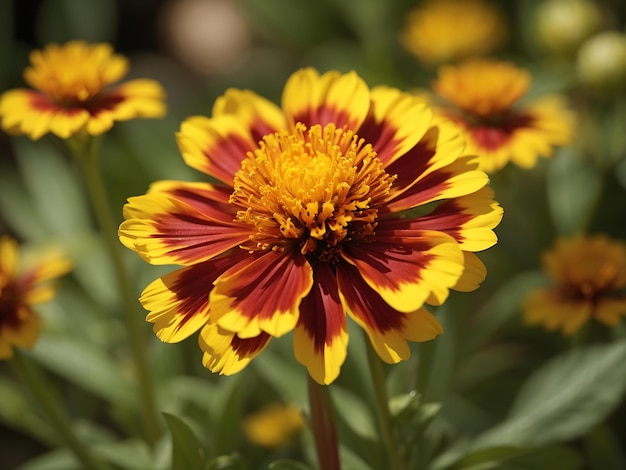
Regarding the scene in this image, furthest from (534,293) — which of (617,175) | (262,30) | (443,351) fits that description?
(262,30)

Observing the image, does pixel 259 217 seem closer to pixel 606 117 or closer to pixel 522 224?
pixel 522 224

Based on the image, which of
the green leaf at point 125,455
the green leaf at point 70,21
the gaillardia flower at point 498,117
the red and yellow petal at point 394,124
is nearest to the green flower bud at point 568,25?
the gaillardia flower at point 498,117

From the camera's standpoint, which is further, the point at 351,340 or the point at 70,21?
the point at 70,21

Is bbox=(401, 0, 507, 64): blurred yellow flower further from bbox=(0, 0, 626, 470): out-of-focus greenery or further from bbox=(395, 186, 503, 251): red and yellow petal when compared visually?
bbox=(395, 186, 503, 251): red and yellow petal

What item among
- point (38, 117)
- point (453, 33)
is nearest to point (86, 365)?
point (38, 117)

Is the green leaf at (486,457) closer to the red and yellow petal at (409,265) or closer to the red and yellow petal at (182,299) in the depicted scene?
the red and yellow petal at (409,265)

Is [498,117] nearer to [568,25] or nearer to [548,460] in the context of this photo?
[568,25]

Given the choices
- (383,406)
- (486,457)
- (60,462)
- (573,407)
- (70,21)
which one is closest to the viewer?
(383,406)
